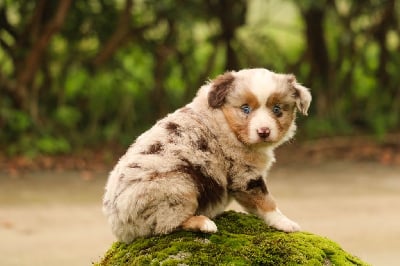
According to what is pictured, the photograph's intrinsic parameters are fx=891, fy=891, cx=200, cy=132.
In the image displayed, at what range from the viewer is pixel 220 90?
5.54 m

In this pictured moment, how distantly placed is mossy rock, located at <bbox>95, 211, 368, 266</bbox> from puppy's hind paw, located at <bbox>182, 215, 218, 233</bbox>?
87 millimetres

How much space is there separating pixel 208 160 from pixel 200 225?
417mm

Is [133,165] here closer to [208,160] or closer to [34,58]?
[208,160]

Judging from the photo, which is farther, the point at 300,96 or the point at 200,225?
the point at 300,96

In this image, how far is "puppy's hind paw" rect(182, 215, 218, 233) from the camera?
17.1 feet

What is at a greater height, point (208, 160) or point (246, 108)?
point (246, 108)

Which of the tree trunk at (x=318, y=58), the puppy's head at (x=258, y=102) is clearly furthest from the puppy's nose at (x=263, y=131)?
the tree trunk at (x=318, y=58)

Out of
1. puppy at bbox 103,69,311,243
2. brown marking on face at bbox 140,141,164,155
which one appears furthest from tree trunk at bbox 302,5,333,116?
brown marking on face at bbox 140,141,164,155

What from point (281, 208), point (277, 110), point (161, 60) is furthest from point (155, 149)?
point (161, 60)

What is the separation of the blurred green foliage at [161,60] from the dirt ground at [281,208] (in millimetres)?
1570

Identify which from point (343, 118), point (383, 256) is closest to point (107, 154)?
point (343, 118)

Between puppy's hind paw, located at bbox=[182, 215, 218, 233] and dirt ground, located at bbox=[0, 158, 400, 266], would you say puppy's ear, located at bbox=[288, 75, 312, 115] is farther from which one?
dirt ground, located at bbox=[0, 158, 400, 266]

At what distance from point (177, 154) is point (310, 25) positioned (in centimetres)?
1215

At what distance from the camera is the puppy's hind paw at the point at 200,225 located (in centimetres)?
523
